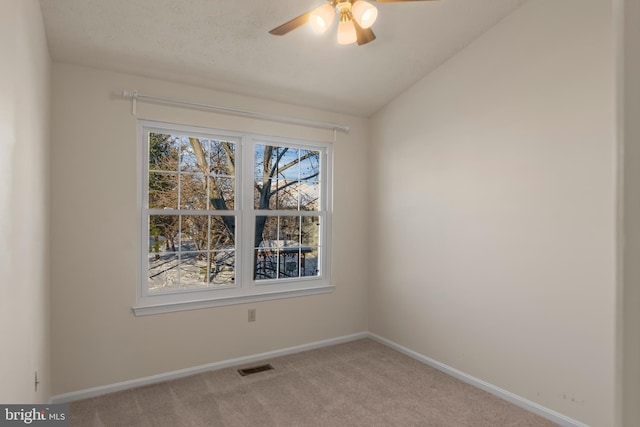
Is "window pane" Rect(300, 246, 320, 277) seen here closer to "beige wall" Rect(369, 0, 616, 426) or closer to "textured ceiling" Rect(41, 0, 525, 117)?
"beige wall" Rect(369, 0, 616, 426)

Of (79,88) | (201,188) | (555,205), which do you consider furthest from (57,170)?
(555,205)

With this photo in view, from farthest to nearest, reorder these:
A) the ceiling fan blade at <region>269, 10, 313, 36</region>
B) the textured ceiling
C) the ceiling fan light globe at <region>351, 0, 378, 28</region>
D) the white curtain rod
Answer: the white curtain rod
the textured ceiling
the ceiling fan blade at <region>269, 10, 313, 36</region>
the ceiling fan light globe at <region>351, 0, 378, 28</region>

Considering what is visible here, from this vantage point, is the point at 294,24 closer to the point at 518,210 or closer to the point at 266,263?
the point at 518,210

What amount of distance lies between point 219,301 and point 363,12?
8.55 ft

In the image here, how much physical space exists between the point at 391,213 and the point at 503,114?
1.48 metres

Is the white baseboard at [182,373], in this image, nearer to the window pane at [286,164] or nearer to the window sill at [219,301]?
the window sill at [219,301]

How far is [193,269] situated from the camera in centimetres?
342

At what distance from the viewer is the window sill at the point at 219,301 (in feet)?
10.1

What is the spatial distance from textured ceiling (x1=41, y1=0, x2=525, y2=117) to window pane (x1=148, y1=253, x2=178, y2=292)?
1526 mm

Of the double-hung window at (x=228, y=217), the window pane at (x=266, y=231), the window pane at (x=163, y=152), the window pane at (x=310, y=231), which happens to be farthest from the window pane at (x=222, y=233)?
the window pane at (x=310, y=231)

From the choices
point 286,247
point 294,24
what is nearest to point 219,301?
point 286,247

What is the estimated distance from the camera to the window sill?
3.09 m

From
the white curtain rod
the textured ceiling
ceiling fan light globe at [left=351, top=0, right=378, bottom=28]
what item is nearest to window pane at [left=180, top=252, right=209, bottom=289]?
the white curtain rod

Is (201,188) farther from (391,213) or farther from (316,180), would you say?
(391,213)
